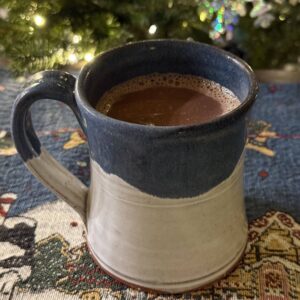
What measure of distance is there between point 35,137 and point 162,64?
12 cm

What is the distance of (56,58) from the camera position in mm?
597

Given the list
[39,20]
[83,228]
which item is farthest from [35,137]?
[39,20]

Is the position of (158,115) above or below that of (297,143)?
above

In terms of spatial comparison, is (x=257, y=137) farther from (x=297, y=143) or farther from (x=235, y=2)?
(x=235, y=2)

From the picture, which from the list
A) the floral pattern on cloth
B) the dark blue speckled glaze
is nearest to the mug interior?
the dark blue speckled glaze

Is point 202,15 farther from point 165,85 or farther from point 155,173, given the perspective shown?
point 155,173

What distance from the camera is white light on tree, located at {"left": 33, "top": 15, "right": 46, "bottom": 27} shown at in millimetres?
569

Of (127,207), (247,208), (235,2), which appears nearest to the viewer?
(127,207)

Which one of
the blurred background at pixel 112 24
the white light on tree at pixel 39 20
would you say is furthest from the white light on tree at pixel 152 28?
the white light on tree at pixel 39 20

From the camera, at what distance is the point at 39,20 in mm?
578

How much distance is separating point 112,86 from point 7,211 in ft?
0.50

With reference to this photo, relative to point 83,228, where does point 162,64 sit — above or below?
above

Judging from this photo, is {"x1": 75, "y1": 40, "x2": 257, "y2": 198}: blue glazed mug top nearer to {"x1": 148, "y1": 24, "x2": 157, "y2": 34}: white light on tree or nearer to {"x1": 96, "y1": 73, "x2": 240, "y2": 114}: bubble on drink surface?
{"x1": 96, "y1": 73, "x2": 240, "y2": 114}: bubble on drink surface

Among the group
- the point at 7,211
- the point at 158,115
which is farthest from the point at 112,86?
the point at 7,211
